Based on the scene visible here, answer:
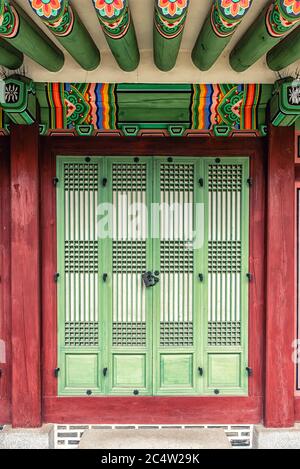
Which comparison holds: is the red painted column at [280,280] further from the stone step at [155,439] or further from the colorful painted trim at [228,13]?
the colorful painted trim at [228,13]

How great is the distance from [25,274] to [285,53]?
2.79 metres

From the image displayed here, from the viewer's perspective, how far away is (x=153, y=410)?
3238 mm

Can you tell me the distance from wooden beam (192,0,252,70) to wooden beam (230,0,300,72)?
21cm

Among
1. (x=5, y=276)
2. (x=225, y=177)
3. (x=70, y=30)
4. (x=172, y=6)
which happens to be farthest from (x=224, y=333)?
(x=70, y=30)

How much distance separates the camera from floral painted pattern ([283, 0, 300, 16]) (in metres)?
1.96

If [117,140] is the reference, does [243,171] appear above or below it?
below

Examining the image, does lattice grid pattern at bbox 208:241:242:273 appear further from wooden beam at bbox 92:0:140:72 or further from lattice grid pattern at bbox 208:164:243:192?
wooden beam at bbox 92:0:140:72

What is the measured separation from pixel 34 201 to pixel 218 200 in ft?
5.61

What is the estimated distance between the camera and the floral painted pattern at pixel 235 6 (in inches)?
75.3

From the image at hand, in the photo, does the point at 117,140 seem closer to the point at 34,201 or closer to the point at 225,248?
the point at 34,201

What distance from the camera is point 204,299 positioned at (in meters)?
3.27

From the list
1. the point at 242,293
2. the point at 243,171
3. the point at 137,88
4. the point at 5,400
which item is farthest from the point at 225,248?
the point at 5,400

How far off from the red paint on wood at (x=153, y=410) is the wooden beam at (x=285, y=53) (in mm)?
2949

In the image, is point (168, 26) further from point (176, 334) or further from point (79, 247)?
point (176, 334)
